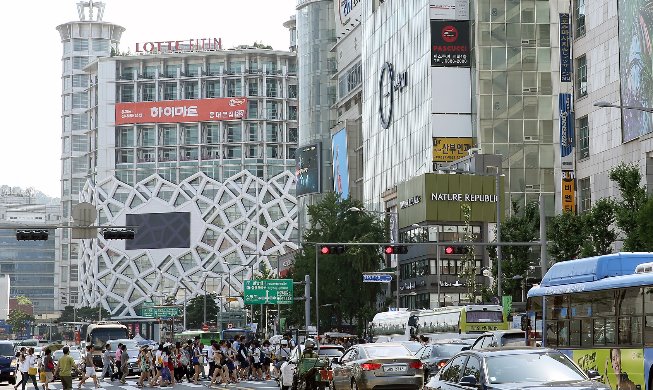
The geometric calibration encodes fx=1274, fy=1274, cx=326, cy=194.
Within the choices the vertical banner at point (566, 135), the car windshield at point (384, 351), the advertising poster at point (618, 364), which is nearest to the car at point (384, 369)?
the car windshield at point (384, 351)

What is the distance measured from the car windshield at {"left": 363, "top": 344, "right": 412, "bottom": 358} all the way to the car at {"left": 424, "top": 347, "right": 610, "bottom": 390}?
12.6 meters

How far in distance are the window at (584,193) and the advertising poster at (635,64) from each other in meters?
6.49

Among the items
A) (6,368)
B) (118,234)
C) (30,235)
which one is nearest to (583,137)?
(118,234)

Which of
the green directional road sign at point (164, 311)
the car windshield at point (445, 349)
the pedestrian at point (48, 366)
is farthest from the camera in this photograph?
the green directional road sign at point (164, 311)

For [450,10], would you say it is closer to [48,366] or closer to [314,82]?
[48,366]

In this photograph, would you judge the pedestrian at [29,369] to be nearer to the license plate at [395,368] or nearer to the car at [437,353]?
the car at [437,353]

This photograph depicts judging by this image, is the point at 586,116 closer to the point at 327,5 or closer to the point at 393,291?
the point at 393,291

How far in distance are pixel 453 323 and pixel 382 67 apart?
69.2 metres

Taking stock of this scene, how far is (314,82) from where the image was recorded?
17812cm

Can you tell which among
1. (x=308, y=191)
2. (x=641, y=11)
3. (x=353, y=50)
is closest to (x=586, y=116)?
(x=641, y=11)

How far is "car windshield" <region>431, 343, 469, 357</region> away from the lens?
126ft

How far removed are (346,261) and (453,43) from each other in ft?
69.8

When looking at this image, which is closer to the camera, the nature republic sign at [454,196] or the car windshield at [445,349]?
the car windshield at [445,349]

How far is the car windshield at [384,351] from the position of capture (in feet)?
104
